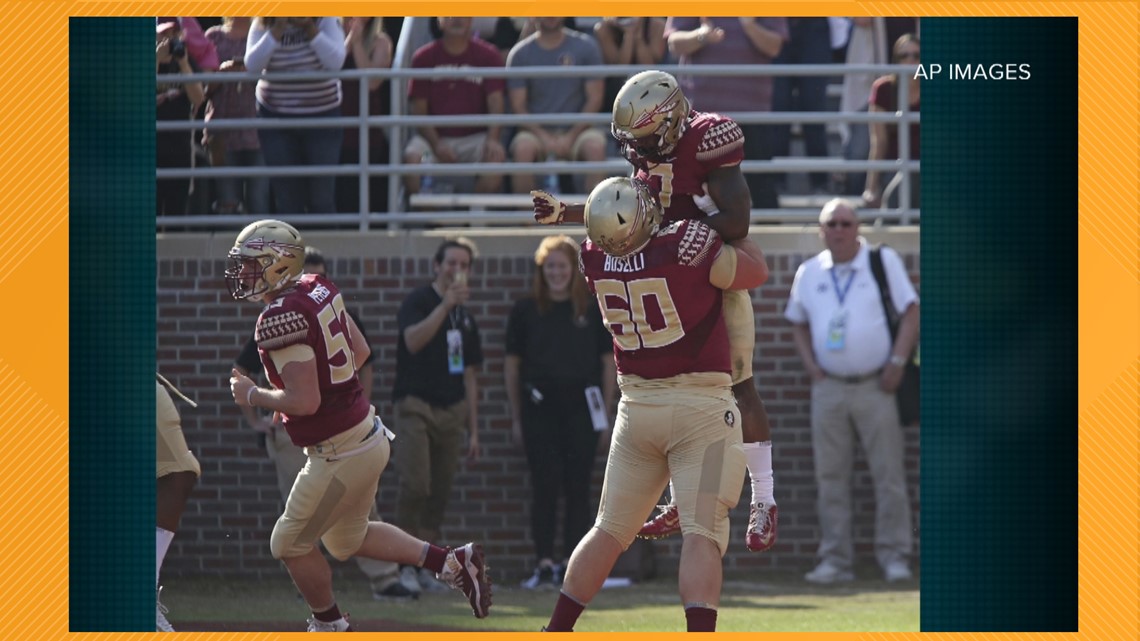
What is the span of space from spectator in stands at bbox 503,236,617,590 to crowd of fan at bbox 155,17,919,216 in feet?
3.71

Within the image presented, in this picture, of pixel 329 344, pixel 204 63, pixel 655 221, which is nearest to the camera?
pixel 655 221

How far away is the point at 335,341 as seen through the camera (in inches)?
292

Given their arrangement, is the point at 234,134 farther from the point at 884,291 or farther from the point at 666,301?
the point at 666,301

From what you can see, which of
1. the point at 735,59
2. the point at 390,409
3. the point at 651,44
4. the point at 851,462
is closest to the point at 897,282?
the point at 851,462

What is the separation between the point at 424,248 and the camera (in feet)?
37.3

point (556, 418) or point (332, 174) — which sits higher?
point (332, 174)

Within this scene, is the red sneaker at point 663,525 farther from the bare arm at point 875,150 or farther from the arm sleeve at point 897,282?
the bare arm at point 875,150

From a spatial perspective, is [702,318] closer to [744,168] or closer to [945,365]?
[945,365]

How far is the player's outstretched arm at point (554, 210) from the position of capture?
7152 mm

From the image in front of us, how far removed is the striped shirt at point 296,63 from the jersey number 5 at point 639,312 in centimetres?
474

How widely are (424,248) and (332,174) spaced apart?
76 cm

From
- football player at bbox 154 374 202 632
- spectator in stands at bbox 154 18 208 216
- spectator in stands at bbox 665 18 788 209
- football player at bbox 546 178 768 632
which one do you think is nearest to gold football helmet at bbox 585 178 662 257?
football player at bbox 546 178 768 632

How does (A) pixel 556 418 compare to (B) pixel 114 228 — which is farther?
(A) pixel 556 418

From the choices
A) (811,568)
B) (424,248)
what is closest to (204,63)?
(424,248)
